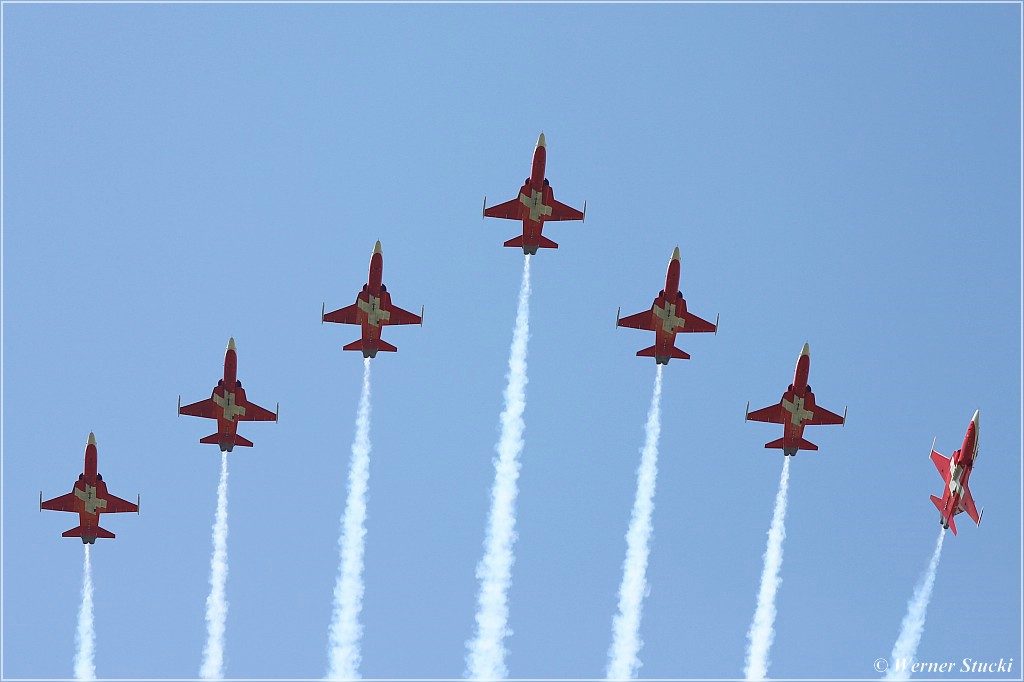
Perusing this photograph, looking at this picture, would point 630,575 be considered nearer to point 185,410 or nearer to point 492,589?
point 492,589

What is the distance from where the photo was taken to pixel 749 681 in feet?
424

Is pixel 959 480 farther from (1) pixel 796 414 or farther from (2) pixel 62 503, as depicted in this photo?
(2) pixel 62 503

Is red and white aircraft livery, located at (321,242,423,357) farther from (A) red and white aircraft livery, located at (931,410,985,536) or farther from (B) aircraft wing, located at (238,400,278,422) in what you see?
(A) red and white aircraft livery, located at (931,410,985,536)

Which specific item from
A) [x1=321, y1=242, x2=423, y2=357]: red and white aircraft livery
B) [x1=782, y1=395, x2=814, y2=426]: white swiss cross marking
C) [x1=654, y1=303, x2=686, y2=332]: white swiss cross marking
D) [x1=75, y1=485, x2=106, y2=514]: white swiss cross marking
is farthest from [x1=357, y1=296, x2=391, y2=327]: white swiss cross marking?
[x1=782, y1=395, x2=814, y2=426]: white swiss cross marking

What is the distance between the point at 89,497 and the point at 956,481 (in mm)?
56701

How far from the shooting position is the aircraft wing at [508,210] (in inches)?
5012

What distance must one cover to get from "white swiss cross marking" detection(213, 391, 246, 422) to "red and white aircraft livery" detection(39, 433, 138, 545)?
9378mm

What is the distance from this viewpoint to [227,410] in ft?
421

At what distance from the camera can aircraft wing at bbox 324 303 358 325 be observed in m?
128

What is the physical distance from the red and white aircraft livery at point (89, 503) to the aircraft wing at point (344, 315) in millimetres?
17918

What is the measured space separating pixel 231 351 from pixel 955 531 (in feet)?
158

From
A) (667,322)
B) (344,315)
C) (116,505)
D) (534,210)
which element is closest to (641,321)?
(667,322)

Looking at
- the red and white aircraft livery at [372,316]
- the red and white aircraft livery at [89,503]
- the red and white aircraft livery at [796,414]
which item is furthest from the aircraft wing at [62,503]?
the red and white aircraft livery at [796,414]

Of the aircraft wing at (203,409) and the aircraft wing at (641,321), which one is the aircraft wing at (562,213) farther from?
the aircraft wing at (203,409)
